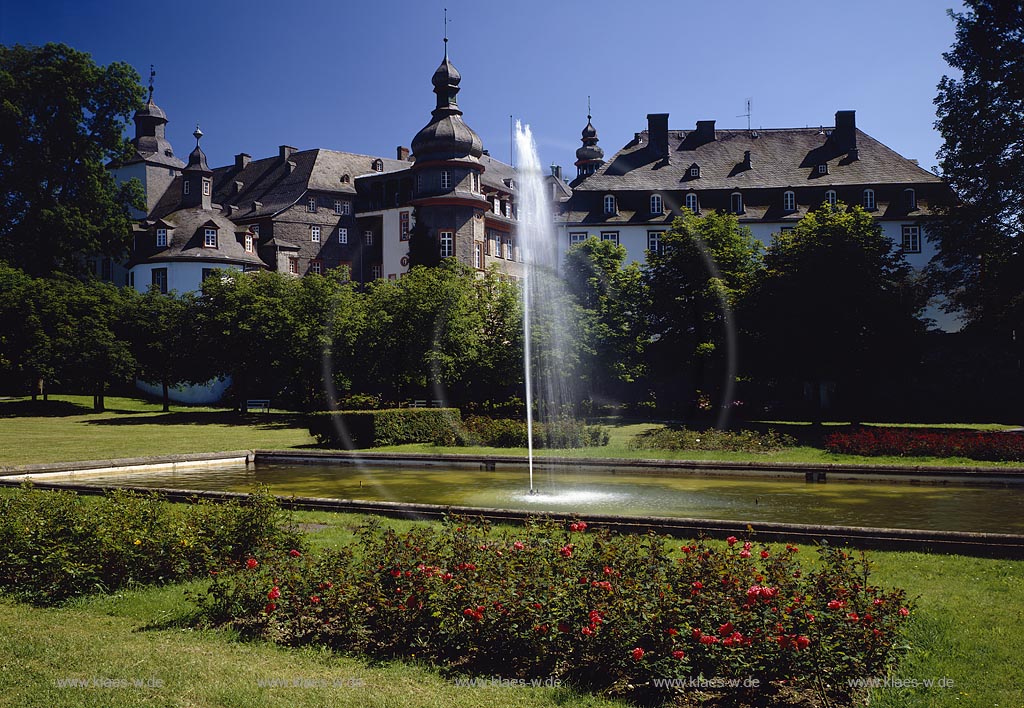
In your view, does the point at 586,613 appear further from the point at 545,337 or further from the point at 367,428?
the point at 545,337

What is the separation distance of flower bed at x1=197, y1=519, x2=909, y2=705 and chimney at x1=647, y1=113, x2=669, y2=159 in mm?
A: 57539

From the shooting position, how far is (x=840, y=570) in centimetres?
707

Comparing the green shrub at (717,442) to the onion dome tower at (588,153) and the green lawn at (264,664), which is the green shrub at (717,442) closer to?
the green lawn at (264,664)

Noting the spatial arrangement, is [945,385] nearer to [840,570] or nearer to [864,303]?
[864,303]

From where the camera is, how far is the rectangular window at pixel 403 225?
68.2 metres

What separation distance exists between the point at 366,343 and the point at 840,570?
37.6m

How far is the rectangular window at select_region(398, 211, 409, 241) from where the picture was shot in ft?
224

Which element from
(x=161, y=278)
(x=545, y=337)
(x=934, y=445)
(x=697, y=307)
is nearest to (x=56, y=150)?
(x=161, y=278)

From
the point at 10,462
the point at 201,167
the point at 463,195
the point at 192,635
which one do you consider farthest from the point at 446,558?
A: the point at 201,167

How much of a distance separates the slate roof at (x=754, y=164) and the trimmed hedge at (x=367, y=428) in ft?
110

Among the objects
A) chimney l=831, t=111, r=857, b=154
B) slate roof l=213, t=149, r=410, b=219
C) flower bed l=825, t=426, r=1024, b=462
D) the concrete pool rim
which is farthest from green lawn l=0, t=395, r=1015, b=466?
chimney l=831, t=111, r=857, b=154

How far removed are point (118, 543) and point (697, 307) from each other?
36.7 metres

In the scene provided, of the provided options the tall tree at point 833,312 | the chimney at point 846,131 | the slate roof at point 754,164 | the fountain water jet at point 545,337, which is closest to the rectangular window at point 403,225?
the slate roof at point 754,164

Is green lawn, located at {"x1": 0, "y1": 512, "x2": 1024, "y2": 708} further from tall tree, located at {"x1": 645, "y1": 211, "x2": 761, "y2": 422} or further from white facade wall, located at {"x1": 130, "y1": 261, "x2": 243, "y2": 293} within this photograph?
white facade wall, located at {"x1": 130, "y1": 261, "x2": 243, "y2": 293}
